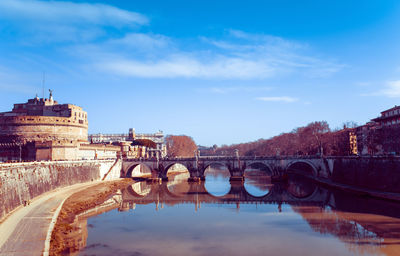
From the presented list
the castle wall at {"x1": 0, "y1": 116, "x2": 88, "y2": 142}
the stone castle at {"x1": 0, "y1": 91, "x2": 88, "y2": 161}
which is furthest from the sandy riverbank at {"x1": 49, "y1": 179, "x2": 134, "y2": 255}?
the castle wall at {"x1": 0, "y1": 116, "x2": 88, "y2": 142}

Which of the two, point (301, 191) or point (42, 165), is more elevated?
point (42, 165)

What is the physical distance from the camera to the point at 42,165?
36.6 m

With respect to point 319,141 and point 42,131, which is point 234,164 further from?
point 42,131

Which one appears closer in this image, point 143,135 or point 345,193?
point 345,193

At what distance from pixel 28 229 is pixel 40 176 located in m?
16.4

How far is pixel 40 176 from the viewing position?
114 feet

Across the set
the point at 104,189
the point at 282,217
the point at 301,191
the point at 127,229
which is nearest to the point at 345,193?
the point at 301,191

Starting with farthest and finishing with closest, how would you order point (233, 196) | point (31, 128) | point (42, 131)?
1. point (42, 131)
2. point (31, 128)
3. point (233, 196)

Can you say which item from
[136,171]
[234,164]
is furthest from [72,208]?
[136,171]

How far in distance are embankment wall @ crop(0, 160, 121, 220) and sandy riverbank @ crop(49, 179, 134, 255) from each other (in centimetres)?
293

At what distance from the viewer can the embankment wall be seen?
24.9 metres

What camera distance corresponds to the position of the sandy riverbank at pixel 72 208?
1948cm

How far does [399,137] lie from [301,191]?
17133 millimetres

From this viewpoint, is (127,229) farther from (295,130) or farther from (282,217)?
(295,130)
